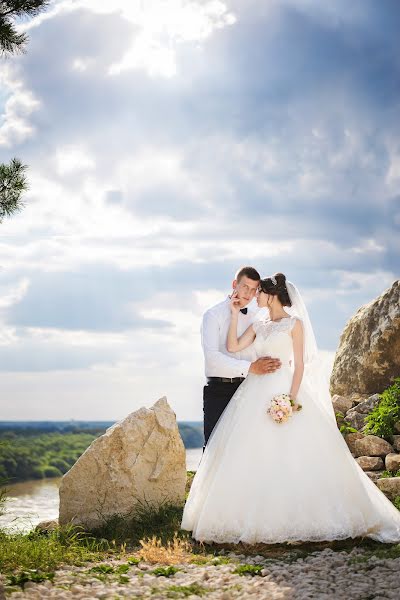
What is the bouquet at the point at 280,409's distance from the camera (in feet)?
24.1

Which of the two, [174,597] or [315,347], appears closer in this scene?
[174,597]

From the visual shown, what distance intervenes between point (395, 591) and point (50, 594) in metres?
2.86

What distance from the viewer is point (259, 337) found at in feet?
25.7

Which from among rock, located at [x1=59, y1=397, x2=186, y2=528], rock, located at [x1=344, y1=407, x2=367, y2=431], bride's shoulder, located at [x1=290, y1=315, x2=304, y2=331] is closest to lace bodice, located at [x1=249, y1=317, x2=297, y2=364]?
bride's shoulder, located at [x1=290, y1=315, x2=304, y2=331]

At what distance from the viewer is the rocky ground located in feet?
18.1

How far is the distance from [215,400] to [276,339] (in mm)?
1354

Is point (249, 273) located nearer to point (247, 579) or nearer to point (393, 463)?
point (247, 579)

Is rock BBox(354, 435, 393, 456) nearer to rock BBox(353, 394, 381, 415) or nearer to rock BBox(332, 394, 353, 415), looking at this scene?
rock BBox(353, 394, 381, 415)

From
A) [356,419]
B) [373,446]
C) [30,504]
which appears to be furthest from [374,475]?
[30,504]

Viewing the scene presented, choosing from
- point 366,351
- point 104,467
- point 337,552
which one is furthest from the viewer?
point 366,351

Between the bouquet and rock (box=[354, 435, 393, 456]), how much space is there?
377 centimetres

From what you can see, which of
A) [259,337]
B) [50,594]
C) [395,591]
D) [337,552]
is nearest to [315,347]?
[259,337]

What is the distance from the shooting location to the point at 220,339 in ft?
28.1

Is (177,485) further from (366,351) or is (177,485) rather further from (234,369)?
(366,351)
